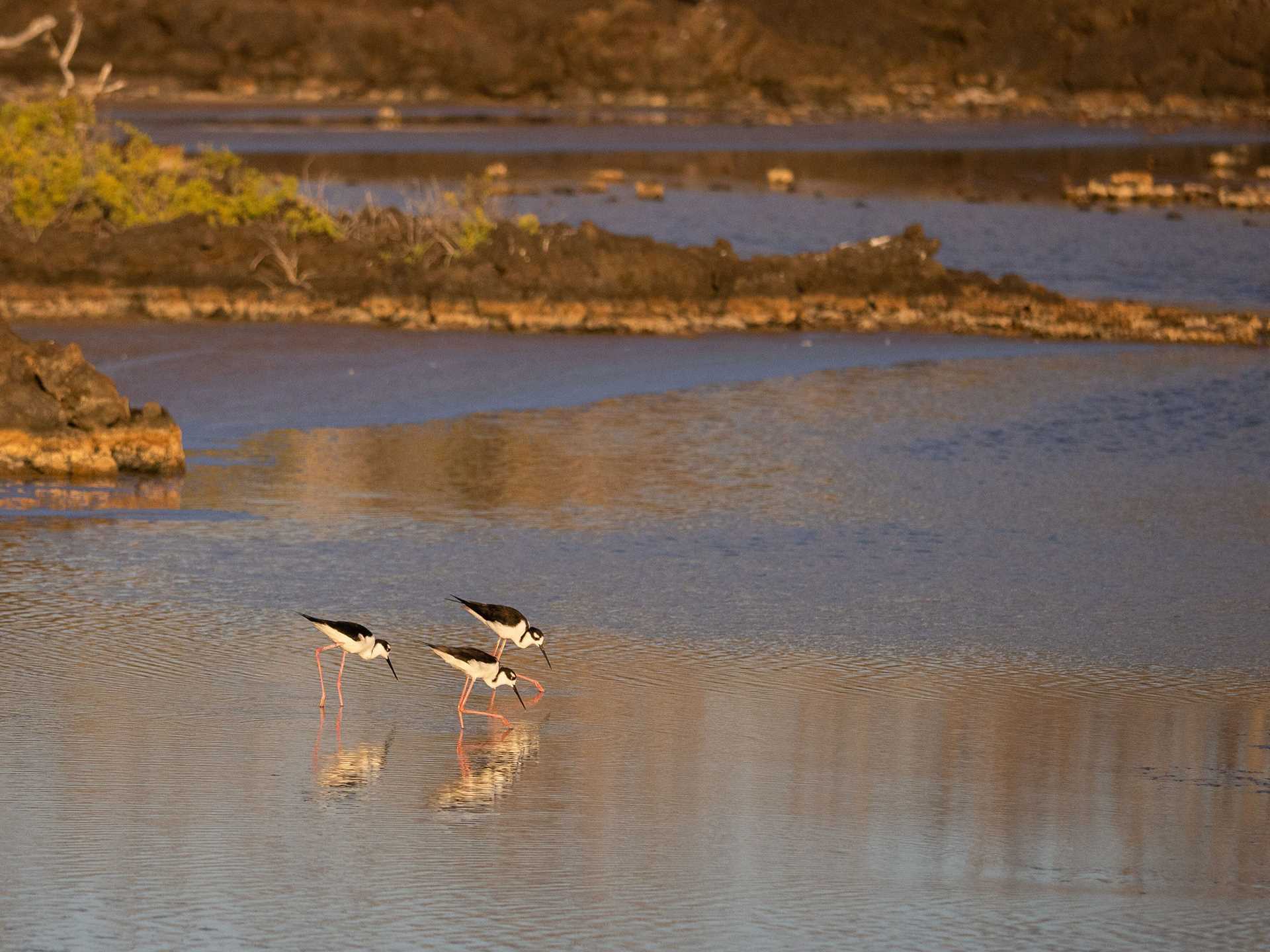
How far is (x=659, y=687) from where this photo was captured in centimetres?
1132

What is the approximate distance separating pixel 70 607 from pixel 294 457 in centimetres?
574

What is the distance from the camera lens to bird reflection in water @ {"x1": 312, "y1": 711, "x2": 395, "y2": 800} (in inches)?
371

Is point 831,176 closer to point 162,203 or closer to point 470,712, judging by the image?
point 162,203

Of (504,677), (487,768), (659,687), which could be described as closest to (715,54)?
(659,687)

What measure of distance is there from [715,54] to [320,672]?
10811 centimetres

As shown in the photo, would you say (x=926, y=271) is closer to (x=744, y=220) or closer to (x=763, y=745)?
(x=744, y=220)

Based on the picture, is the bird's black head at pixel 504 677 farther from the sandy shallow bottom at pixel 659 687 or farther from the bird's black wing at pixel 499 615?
the bird's black wing at pixel 499 615

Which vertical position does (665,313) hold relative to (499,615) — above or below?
above

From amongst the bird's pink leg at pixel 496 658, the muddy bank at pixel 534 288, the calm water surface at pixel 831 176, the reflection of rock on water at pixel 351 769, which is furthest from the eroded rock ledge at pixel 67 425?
the calm water surface at pixel 831 176

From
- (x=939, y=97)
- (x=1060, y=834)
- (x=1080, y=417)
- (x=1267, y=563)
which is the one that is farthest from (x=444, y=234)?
(x=939, y=97)

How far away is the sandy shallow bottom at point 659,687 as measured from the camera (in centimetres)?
806

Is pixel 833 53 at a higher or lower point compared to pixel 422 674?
higher

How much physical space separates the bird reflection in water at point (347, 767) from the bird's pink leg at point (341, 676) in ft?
1.81

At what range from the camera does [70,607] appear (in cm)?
1304
